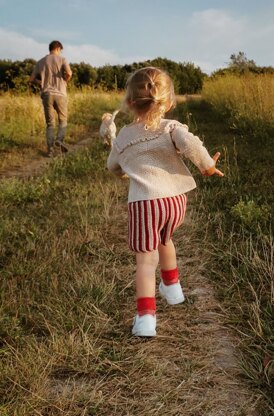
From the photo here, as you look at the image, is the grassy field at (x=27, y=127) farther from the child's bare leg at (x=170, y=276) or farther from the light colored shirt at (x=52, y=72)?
the child's bare leg at (x=170, y=276)

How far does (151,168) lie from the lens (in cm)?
273

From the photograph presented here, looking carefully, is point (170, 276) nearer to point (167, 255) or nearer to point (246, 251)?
point (167, 255)

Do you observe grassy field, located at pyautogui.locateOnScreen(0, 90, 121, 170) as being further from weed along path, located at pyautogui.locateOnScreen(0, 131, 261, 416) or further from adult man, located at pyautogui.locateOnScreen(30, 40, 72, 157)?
weed along path, located at pyautogui.locateOnScreen(0, 131, 261, 416)

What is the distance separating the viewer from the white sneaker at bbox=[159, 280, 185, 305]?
3015 mm

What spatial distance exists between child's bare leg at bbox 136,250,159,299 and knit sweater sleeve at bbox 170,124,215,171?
1.92ft

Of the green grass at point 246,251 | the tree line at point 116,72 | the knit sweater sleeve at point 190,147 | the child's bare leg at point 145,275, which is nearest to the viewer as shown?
the green grass at point 246,251

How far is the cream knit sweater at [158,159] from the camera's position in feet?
8.80

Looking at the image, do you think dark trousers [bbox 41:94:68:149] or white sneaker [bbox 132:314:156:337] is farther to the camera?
dark trousers [bbox 41:94:68:149]

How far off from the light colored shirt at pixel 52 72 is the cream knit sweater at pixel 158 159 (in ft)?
24.5

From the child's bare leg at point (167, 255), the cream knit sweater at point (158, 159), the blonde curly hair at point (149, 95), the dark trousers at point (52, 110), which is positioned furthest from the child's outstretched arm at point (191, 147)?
the dark trousers at point (52, 110)

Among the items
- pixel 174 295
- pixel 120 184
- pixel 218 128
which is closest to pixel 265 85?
pixel 218 128

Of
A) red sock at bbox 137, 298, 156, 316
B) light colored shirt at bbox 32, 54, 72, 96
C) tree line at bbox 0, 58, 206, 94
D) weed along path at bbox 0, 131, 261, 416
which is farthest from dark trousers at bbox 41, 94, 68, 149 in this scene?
tree line at bbox 0, 58, 206, 94

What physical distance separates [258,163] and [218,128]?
5470 mm

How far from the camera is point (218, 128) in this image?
1180 centimetres
